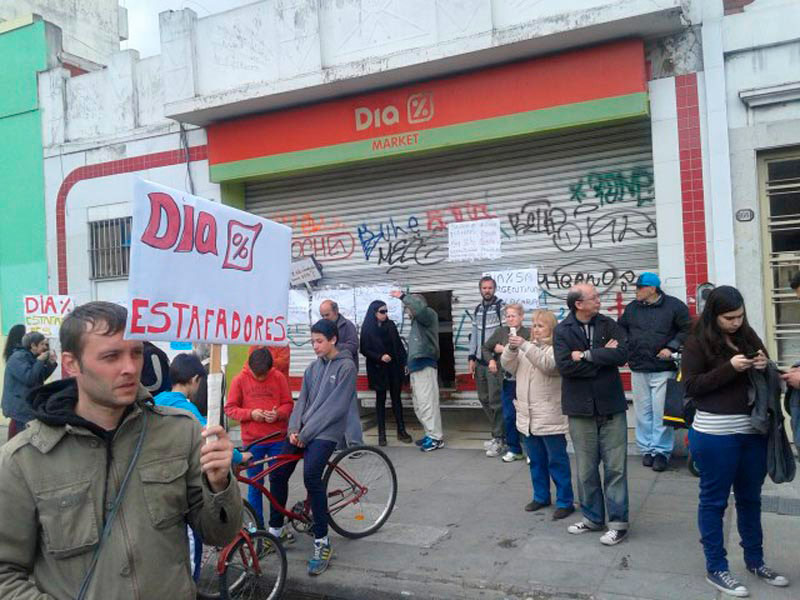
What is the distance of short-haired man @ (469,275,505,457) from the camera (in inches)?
317

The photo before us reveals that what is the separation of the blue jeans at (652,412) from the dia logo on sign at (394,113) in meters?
4.15

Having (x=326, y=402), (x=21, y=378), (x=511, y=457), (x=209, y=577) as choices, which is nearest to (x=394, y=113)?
(x=511, y=457)

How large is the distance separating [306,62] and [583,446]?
6.47 meters

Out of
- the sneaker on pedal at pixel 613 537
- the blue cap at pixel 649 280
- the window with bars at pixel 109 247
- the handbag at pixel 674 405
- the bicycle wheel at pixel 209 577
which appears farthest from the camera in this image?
the window with bars at pixel 109 247

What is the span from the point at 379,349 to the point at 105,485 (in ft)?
21.7

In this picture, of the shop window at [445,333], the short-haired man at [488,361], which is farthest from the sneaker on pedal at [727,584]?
the shop window at [445,333]

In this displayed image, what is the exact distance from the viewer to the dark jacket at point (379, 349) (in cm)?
877

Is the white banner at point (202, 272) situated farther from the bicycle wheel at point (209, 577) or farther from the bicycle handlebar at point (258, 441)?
the bicycle handlebar at point (258, 441)

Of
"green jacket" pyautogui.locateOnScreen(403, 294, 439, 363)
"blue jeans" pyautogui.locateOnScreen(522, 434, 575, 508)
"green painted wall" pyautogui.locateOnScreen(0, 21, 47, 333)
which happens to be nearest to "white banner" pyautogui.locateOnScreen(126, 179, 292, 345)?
"blue jeans" pyautogui.locateOnScreen(522, 434, 575, 508)

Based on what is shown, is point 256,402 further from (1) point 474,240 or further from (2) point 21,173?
(2) point 21,173

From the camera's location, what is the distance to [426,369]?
8.59 meters

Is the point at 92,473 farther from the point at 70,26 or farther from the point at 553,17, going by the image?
the point at 70,26

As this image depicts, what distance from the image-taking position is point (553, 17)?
7.61 meters

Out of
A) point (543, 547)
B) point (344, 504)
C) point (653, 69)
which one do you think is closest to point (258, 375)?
point (344, 504)
